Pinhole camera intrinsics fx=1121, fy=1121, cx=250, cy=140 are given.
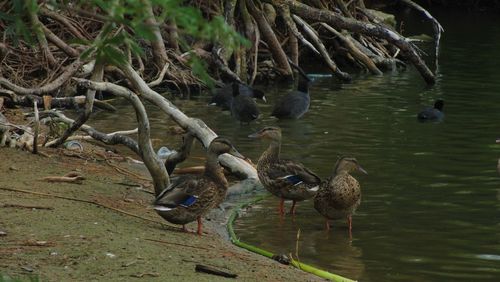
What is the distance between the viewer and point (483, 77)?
22.6m

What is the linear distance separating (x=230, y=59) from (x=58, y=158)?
11.2 meters

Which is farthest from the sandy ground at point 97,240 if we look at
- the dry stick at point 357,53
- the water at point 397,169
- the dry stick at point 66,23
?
the dry stick at point 357,53

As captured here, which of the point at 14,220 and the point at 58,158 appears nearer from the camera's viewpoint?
the point at 14,220

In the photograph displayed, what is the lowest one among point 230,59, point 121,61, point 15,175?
point 230,59

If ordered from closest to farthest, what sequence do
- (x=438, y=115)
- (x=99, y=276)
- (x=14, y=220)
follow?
(x=99, y=276) → (x=14, y=220) → (x=438, y=115)

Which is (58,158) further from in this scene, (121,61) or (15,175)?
(121,61)

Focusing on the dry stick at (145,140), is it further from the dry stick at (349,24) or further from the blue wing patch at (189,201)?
the dry stick at (349,24)

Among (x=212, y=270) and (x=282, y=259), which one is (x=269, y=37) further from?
(x=212, y=270)

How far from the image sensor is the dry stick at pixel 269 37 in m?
20.7

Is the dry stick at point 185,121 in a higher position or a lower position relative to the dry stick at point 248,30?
higher

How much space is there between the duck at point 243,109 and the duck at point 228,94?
20.3 inches

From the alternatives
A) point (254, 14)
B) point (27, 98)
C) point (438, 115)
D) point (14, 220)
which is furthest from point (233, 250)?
point (254, 14)

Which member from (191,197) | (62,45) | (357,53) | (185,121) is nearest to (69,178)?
(185,121)

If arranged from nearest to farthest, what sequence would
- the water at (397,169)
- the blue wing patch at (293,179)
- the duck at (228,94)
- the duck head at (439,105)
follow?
1. the water at (397,169)
2. the blue wing patch at (293,179)
3. the duck head at (439,105)
4. the duck at (228,94)
